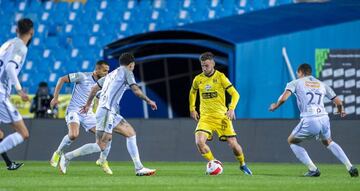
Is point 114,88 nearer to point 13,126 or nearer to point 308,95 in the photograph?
point 13,126

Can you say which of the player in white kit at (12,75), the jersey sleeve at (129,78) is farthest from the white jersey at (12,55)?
the jersey sleeve at (129,78)

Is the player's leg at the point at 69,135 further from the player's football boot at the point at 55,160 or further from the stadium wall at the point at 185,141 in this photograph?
the stadium wall at the point at 185,141

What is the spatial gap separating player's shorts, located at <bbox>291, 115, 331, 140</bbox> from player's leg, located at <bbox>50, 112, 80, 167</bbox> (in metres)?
4.77

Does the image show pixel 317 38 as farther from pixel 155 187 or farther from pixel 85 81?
pixel 155 187

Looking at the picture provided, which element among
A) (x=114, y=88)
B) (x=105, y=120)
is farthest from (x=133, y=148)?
(x=114, y=88)

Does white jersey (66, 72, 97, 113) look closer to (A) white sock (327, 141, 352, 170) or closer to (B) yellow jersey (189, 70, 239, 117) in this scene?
(B) yellow jersey (189, 70, 239, 117)

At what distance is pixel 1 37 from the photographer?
37.3 m

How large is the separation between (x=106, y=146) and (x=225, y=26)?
13846 millimetres

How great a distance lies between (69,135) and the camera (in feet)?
64.0

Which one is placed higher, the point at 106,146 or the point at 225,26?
the point at 225,26

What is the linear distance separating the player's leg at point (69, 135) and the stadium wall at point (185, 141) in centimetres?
519

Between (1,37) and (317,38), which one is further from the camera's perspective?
(1,37)

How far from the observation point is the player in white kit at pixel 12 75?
1428 cm

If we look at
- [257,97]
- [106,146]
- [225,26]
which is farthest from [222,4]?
[106,146]
